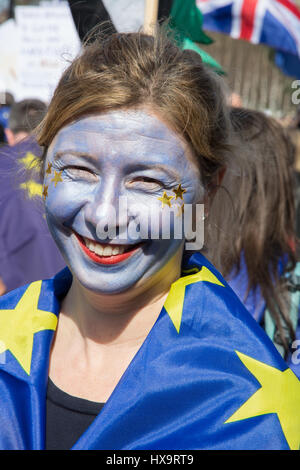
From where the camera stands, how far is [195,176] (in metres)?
1.50

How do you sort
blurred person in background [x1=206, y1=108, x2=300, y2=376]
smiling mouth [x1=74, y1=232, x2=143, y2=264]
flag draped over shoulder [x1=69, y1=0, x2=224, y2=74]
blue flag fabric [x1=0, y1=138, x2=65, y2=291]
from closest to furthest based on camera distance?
smiling mouth [x1=74, y1=232, x2=143, y2=264] < flag draped over shoulder [x1=69, y1=0, x2=224, y2=74] < blurred person in background [x1=206, y1=108, x2=300, y2=376] < blue flag fabric [x1=0, y1=138, x2=65, y2=291]

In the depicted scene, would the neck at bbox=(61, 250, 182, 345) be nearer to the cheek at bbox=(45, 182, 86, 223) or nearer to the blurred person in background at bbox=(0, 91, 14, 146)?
the cheek at bbox=(45, 182, 86, 223)

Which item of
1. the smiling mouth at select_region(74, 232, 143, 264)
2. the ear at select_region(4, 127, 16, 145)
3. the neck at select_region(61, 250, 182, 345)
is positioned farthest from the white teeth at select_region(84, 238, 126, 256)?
the ear at select_region(4, 127, 16, 145)

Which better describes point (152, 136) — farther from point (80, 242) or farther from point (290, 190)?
point (290, 190)

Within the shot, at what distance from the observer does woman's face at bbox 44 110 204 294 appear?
1.40 meters

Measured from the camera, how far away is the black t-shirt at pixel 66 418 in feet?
4.66

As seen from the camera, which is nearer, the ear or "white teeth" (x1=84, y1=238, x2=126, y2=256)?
"white teeth" (x1=84, y1=238, x2=126, y2=256)

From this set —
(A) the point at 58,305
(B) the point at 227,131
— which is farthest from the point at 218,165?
(A) the point at 58,305

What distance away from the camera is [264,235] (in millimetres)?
2529

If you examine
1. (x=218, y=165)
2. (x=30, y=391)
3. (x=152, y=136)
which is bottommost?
(x=30, y=391)

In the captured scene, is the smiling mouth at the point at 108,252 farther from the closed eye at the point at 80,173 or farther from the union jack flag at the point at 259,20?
the union jack flag at the point at 259,20

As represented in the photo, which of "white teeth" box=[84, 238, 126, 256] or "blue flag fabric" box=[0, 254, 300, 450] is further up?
"white teeth" box=[84, 238, 126, 256]

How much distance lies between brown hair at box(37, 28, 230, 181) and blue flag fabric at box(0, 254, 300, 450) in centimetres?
39
